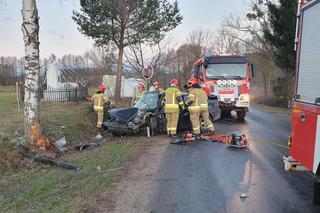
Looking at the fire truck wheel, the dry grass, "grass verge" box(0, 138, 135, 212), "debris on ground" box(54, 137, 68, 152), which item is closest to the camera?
"grass verge" box(0, 138, 135, 212)

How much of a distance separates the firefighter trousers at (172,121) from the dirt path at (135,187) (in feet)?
7.66

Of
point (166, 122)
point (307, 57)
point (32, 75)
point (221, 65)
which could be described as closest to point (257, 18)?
point (221, 65)

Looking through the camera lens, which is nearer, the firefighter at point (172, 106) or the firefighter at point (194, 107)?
the firefighter at point (194, 107)

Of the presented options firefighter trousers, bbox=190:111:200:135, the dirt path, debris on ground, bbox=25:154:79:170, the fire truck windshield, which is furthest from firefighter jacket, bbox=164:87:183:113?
the fire truck windshield

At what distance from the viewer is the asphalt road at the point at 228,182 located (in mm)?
6188

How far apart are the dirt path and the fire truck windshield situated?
7.93 m

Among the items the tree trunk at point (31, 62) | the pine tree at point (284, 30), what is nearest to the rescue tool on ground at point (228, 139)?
the tree trunk at point (31, 62)

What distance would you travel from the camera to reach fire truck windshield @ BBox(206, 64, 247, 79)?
1805cm

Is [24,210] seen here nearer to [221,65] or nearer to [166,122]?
[166,122]

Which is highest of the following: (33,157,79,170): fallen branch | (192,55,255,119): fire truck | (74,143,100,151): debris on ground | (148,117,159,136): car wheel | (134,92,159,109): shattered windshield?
(192,55,255,119): fire truck

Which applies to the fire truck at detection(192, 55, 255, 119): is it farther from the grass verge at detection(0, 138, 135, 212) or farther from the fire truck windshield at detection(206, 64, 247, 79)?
the grass verge at detection(0, 138, 135, 212)

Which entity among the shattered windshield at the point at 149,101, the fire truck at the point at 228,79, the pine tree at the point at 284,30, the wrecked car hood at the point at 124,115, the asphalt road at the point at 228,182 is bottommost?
the asphalt road at the point at 228,182

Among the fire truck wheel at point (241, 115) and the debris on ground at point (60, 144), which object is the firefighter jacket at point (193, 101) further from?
the fire truck wheel at point (241, 115)

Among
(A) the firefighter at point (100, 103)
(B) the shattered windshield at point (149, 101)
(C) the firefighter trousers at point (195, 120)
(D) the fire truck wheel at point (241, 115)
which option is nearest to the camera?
(C) the firefighter trousers at point (195, 120)
